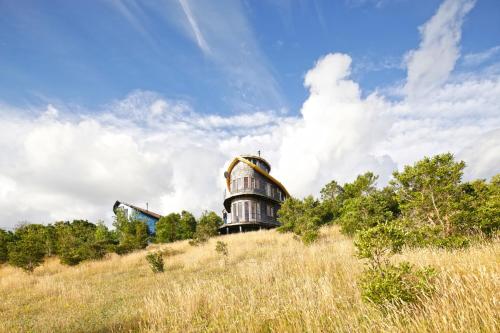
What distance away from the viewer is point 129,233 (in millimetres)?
36344

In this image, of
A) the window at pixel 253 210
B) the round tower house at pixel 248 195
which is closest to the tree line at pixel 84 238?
the round tower house at pixel 248 195

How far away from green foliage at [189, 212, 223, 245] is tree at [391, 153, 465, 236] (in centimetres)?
2004

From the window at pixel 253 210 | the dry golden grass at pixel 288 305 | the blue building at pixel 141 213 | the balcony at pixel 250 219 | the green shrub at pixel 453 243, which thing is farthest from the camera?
the blue building at pixel 141 213

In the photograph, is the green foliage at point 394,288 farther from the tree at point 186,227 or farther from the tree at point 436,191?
the tree at point 186,227

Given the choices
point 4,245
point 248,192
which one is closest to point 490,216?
point 248,192

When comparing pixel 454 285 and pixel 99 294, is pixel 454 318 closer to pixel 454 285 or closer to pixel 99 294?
pixel 454 285

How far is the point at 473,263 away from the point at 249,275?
5.14 metres

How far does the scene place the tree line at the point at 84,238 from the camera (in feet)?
68.8

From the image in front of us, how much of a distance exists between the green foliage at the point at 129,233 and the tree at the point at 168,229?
175 centimetres

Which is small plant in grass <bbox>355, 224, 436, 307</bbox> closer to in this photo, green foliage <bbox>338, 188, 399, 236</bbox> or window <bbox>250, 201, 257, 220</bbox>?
green foliage <bbox>338, 188, 399, 236</bbox>

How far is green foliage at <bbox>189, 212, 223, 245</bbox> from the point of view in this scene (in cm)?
2744

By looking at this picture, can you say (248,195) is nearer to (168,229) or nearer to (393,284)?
(168,229)

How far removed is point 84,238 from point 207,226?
15511mm

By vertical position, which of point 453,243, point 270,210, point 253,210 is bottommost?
point 453,243
